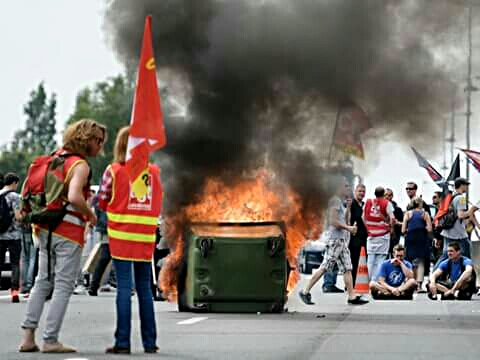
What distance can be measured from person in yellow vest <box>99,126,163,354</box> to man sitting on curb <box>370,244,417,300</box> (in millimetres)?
10178

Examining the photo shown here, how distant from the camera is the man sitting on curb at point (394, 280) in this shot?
815 inches

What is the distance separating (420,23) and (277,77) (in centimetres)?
185

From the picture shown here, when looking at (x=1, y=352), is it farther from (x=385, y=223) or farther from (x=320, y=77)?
(x=385, y=223)

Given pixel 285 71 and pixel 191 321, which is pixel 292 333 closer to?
pixel 191 321

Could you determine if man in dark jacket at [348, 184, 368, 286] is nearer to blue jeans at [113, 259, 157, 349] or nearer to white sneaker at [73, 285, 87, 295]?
white sneaker at [73, 285, 87, 295]

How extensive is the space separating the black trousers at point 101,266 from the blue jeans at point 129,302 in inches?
395

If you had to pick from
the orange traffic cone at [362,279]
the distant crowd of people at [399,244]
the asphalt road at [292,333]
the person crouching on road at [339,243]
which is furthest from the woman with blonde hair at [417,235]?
the asphalt road at [292,333]

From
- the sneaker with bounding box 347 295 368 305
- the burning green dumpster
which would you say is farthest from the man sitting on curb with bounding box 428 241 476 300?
the burning green dumpster

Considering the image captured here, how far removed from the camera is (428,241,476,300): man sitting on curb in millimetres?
20125

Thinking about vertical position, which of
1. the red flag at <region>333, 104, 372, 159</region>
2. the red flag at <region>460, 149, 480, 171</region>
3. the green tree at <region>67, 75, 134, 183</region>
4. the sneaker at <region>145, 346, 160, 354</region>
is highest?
the green tree at <region>67, 75, 134, 183</region>

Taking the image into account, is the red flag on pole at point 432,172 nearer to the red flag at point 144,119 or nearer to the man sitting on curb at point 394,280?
the man sitting on curb at point 394,280

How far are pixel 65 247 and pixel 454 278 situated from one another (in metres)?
10.5

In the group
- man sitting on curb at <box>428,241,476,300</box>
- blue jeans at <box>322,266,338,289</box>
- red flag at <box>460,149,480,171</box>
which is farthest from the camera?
red flag at <box>460,149,480,171</box>

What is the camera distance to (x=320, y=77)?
17.5 meters
